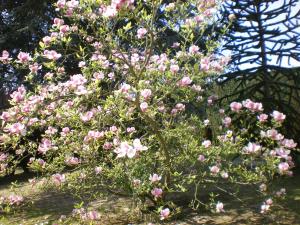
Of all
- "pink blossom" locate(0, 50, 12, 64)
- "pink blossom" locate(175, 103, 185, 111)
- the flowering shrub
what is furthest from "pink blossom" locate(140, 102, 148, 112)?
"pink blossom" locate(0, 50, 12, 64)

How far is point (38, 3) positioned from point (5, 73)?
8.80ft

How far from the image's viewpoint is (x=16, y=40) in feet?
37.1

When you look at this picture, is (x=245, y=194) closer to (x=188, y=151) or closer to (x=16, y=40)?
(x=188, y=151)

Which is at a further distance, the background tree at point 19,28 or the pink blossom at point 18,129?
the background tree at point 19,28

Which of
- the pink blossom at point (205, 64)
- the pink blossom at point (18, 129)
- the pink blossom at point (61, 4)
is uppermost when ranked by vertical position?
Answer: the pink blossom at point (61, 4)

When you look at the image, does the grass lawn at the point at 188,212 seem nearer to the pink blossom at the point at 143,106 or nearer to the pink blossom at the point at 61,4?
the pink blossom at the point at 143,106

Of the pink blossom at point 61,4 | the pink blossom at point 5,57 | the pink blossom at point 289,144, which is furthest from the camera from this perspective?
the pink blossom at point 5,57

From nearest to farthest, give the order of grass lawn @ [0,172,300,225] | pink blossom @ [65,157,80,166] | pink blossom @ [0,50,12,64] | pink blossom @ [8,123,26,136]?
pink blossom @ [8,123,26,136], pink blossom @ [65,157,80,166], pink blossom @ [0,50,12,64], grass lawn @ [0,172,300,225]

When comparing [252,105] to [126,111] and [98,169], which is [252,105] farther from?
[98,169]

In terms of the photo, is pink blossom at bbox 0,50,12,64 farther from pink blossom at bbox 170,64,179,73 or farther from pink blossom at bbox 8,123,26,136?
pink blossom at bbox 170,64,179,73

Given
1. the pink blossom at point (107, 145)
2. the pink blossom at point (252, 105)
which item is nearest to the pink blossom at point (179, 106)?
the pink blossom at point (252, 105)

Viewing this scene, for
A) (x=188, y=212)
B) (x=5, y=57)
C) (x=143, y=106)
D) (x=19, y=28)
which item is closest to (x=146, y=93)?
(x=143, y=106)

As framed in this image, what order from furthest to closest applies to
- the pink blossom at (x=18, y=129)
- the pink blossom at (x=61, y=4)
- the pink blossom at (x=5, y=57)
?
the pink blossom at (x=5, y=57), the pink blossom at (x=61, y=4), the pink blossom at (x=18, y=129)

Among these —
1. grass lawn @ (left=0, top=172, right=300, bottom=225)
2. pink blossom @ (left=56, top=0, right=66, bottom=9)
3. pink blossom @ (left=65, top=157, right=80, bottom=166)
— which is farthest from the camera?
grass lawn @ (left=0, top=172, right=300, bottom=225)
